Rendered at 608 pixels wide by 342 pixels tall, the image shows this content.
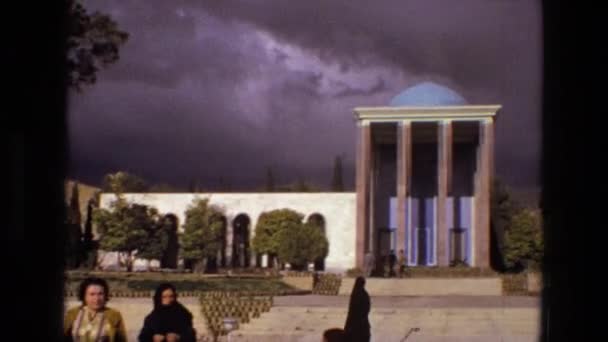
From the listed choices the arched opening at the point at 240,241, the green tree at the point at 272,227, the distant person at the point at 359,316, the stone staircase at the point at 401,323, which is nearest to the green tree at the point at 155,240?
the stone staircase at the point at 401,323

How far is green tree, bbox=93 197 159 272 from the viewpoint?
12367mm

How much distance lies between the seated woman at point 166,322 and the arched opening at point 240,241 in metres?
18.9

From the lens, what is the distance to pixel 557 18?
6.16m

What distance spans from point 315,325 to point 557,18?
485 centimetres

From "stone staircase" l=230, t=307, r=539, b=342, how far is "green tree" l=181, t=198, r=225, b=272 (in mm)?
→ 5884

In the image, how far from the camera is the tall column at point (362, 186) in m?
23.1

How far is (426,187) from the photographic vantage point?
2486cm

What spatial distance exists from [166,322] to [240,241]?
22.2 m

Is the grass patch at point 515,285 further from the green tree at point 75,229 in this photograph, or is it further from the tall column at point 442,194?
the tall column at point 442,194

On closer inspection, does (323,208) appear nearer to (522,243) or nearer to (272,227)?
(272,227)

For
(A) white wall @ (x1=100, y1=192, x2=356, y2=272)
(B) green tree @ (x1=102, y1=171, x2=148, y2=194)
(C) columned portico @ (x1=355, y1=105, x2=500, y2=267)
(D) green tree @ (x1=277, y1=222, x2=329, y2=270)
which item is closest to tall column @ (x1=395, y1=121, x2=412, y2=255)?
(C) columned portico @ (x1=355, y1=105, x2=500, y2=267)

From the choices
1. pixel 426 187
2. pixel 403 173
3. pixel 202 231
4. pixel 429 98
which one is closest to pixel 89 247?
pixel 429 98

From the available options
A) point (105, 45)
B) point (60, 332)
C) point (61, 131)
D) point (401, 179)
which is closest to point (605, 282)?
point (60, 332)

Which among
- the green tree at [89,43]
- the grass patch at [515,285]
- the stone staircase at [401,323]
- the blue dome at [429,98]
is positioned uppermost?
the blue dome at [429,98]
